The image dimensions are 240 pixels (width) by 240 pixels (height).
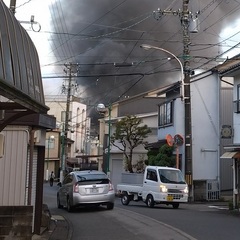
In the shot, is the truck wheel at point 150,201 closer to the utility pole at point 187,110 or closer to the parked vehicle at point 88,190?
the parked vehicle at point 88,190

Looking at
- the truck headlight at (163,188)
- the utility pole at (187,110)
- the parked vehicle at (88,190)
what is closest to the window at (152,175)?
the truck headlight at (163,188)

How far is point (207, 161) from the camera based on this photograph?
103 feet

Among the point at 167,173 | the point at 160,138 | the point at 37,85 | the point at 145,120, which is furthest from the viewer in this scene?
the point at 145,120

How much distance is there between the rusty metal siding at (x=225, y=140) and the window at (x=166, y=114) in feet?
12.5

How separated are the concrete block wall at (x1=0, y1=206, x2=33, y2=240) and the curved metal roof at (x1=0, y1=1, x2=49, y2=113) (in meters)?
2.76

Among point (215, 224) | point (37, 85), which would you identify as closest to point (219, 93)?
point (215, 224)

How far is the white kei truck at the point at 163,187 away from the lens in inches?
858

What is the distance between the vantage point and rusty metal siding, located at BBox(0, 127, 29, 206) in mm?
10359

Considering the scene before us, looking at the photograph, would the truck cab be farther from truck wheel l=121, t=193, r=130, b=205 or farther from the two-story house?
the two-story house

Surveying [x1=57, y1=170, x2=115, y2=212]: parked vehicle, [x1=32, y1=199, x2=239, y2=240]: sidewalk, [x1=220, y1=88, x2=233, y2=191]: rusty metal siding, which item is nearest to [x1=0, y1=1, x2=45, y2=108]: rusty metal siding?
[x1=32, y1=199, x2=239, y2=240]: sidewalk

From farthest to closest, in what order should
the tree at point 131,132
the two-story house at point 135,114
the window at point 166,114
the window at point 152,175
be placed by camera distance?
the two-story house at point 135,114 < the tree at point 131,132 < the window at point 166,114 < the window at point 152,175

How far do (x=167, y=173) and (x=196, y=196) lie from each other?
7.67m

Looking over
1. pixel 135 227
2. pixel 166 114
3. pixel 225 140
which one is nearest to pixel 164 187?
pixel 135 227

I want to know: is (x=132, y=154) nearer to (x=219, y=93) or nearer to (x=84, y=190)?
(x=219, y=93)
